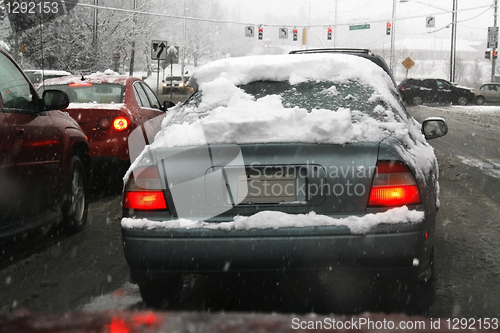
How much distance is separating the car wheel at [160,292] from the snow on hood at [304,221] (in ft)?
1.45

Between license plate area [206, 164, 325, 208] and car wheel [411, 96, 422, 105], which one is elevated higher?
license plate area [206, 164, 325, 208]

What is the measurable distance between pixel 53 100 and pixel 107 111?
2326 mm

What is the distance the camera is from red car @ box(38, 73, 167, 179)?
7.14 meters

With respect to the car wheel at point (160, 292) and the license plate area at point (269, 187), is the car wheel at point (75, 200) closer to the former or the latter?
the car wheel at point (160, 292)

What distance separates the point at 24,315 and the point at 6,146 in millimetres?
2917

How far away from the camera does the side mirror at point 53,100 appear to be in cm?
486

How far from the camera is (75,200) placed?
17.9 feet

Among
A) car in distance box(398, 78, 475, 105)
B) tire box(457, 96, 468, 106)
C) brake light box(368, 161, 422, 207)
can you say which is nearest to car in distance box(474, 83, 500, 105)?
car in distance box(398, 78, 475, 105)

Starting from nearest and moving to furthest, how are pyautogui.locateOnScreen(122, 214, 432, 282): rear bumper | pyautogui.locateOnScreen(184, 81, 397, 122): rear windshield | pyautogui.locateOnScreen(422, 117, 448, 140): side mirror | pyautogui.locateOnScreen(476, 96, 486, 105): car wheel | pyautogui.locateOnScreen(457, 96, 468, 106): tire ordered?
pyautogui.locateOnScreen(122, 214, 432, 282): rear bumper < pyautogui.locateOnScreen(184, 81, 397, 122): rear windshield < pyautogui.locateOnScreen(422, 117, 448, 140): side mirror < pyautogui.locateOnScreen(457, 96, 468, 106): tire < pyautogui.locateOnScreen(476, 96, 486, 105): car wheel

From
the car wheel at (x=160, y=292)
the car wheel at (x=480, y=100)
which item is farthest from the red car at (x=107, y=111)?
the car wheel at (x=480, y=100)

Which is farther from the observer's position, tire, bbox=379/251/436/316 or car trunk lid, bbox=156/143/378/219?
tire, bbox=379/251/436/316

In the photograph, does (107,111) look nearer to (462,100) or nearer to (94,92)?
(94,92)

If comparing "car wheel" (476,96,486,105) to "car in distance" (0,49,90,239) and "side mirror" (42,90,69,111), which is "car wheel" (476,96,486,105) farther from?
"side mirror" (42,90,69,111)

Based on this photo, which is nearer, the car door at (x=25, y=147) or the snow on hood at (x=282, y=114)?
the snow on hood at (x=282, y=114)
